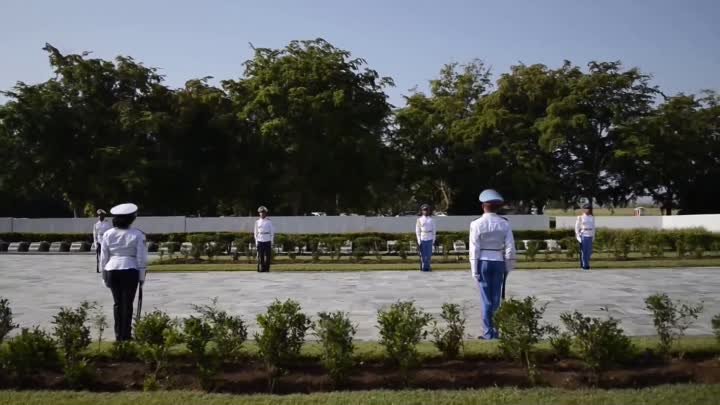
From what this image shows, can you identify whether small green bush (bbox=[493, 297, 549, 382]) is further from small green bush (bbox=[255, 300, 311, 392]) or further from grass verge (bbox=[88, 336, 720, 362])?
small green bush (bbox=[255, 300, 311, 392])

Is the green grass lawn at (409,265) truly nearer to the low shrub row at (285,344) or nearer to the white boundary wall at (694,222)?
the low shrub row at (285,344)

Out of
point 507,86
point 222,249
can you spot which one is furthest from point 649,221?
point 222,249

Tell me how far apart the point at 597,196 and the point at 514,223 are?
8.80m

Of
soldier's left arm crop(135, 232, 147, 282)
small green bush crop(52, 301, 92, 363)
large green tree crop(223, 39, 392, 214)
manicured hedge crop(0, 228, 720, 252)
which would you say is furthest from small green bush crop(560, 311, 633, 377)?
large green tree crop(223, 39, 392, 214)

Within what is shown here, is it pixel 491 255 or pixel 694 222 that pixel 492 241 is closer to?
pixel 491 255

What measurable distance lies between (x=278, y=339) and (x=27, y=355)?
242 cm

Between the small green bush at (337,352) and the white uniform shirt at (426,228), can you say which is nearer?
the small green bush at (337,352)

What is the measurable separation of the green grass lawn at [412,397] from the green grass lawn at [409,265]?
41.9 feet

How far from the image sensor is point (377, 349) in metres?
6.91

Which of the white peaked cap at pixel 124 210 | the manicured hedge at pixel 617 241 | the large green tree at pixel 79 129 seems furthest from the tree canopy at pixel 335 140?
the white peaked cap at pixel 124 210

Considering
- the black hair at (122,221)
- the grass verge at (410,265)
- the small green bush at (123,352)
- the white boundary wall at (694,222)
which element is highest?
the white boundary wall at (694,222)

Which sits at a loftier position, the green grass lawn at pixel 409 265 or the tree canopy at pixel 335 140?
the tree canopy at pixel 335 140

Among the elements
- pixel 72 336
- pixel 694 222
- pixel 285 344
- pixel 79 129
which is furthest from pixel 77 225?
pixel 694 222

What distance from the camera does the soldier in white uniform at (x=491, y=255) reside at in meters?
7.89
